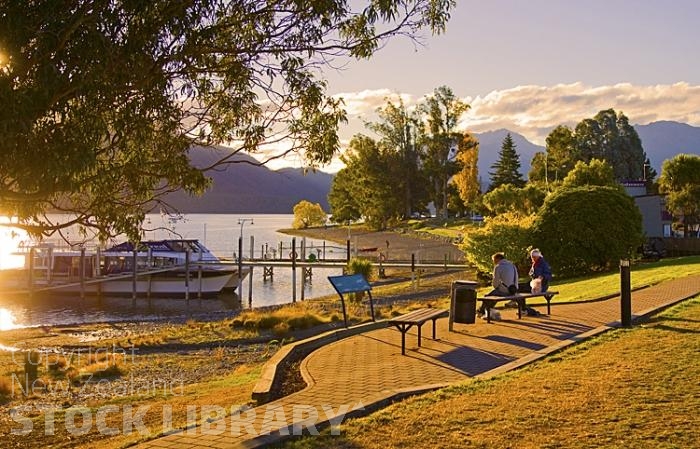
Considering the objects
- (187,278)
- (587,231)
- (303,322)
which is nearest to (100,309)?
(187,278)

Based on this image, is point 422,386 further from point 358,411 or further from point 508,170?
point 508,170

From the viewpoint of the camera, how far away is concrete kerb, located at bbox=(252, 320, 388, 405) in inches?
302

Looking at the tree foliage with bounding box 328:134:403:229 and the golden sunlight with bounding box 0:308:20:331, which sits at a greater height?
the tree foliage with bounding box 328:134:403:229

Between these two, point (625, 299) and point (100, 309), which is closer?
point (625, 299)

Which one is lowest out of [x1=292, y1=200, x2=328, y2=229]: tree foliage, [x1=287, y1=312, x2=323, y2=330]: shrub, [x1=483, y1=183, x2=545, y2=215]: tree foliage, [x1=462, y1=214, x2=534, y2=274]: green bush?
[x1=287, y1=312, x2=323, y2=330]: shrub

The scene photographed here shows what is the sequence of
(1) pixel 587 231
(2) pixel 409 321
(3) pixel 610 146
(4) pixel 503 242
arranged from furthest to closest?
(3) pixel 610 146
(4) pixel 503 242
(1) pixel 587 231
(2) pixel 409 321

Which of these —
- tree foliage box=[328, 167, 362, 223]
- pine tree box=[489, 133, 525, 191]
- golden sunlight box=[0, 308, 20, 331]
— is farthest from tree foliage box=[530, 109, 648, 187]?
golden sunlight box=[0, 308, 20, 331]

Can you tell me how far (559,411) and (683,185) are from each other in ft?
147

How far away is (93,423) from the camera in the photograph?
803 cm

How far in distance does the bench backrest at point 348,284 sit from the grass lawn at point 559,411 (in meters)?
4.62

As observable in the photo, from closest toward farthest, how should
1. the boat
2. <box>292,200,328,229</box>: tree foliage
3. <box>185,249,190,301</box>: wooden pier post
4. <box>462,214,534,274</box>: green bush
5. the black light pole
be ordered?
the black light pole
<box>462,214,534,274</box>: green bush
<box>185,249,190,301</box>: wooden pier post
the boat
<box>292,200,328,229</box>: tree foliage

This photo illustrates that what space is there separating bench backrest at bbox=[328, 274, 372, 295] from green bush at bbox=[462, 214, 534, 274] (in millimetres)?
14867

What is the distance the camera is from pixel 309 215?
119 meters

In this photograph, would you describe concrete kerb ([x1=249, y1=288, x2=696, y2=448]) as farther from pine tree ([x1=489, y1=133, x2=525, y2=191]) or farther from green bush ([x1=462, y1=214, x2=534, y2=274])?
pine tree ([x1=489, y1=133, x2=525, y2=191])
